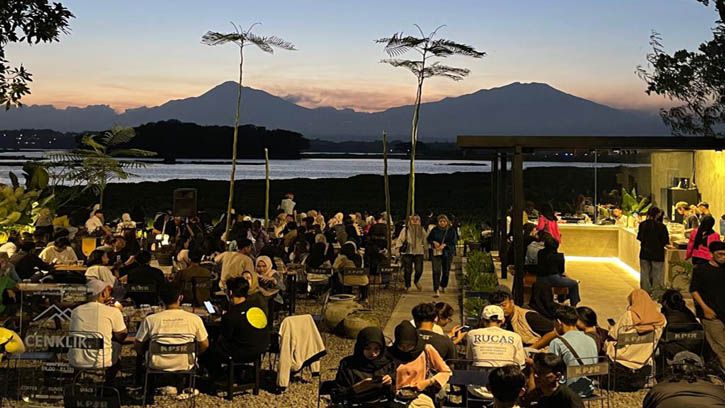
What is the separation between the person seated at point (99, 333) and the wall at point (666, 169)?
11.9 metres

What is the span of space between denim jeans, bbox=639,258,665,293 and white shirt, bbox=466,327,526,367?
6.36 m

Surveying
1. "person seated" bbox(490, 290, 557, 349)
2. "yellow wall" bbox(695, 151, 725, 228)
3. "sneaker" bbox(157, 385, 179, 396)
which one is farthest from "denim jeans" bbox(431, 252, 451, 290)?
"sneaker" bbox(157, 385, 179, 396)

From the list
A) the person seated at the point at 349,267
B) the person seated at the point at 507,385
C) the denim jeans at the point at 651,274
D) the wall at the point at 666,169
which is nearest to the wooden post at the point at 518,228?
the denim jeans at the point at 651,274

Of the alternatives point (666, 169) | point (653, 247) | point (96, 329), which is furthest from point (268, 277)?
point (666, 169)

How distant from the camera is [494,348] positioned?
22.0ft

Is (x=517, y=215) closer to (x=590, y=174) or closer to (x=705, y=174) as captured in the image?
(x=705, y=174)

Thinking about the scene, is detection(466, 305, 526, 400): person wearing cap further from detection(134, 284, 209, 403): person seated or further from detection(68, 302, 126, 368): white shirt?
detection(68, 302, 126, 368): white shirt

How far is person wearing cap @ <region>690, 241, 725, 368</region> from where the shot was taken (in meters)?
8.45

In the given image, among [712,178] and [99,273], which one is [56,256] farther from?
[712,178]

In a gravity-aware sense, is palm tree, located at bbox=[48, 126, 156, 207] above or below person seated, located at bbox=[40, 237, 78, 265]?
above

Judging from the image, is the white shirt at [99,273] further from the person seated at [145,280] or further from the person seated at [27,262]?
the person seated at [27,262]

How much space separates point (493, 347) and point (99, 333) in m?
3.32

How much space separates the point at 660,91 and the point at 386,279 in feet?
36.9

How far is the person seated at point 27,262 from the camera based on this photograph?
38.2 feet
